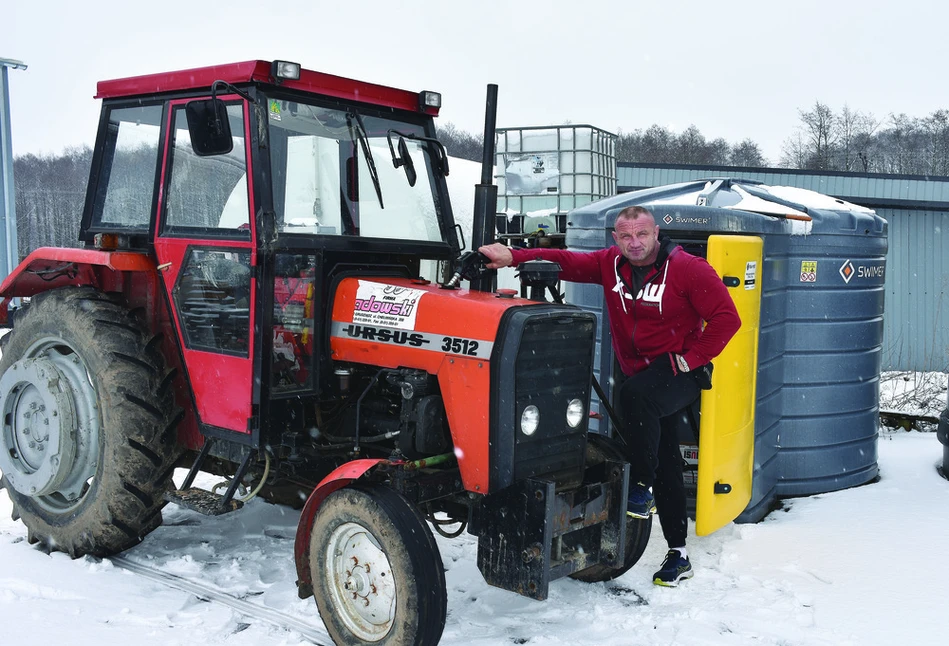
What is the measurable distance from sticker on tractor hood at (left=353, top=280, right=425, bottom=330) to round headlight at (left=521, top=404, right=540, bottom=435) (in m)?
0.65

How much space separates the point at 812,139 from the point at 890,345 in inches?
1454

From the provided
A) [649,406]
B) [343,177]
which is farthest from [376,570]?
[343,177]

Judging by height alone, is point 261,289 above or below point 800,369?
above

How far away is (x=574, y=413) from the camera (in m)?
3.79

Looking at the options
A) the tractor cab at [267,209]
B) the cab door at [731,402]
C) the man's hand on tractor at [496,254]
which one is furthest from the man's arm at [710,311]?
the tractor cab at [267,209]

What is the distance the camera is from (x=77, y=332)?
14.6ft

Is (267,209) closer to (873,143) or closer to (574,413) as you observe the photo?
(574,413)

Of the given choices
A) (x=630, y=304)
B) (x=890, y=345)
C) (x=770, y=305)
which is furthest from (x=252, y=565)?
(x=890, y=345)

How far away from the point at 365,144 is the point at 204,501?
190 centimetres

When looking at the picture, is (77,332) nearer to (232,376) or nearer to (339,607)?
(232,376)

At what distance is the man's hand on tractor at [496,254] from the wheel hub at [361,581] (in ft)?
4.63

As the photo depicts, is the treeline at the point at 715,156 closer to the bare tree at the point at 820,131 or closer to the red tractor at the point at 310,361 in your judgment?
the bare tree at the point at 820,131

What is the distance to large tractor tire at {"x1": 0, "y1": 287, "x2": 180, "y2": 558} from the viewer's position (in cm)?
432

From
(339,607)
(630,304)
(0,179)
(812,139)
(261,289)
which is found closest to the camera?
(339,607)
